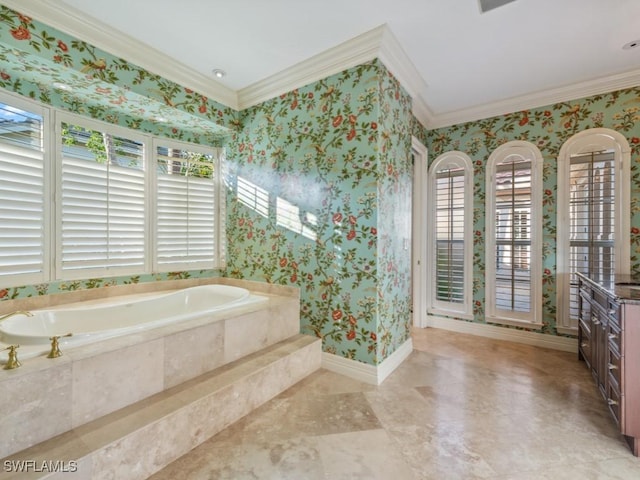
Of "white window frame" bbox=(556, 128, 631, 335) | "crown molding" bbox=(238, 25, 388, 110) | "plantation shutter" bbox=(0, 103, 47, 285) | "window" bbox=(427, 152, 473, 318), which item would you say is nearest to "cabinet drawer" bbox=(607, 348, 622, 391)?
"white window frame" bbox=(556, 128, 631, 335)

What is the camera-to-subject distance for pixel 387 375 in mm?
2340

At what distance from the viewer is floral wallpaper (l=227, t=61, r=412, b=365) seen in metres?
2.22

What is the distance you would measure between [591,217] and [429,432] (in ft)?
8.29

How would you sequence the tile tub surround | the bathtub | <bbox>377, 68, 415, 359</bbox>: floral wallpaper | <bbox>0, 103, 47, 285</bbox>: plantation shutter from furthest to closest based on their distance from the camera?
<bbox>377, 68, 415, 359</bbox>: floral wallpaper, <bbox>0, 103, 47, 285</bbox>: plantation shutter, the bathtub, the tile tub surround

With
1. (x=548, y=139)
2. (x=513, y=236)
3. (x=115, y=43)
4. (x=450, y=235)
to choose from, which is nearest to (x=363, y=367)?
(x=450, y=235)

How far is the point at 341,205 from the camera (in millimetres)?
2350

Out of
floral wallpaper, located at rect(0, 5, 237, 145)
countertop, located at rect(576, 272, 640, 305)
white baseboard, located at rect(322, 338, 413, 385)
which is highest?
floral wallpaper, located at rect(0, 5, 237, 145)

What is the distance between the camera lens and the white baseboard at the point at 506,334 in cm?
285

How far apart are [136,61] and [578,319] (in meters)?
4.40

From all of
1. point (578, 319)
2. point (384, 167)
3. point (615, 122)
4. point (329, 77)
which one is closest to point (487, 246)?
point (578, 319)

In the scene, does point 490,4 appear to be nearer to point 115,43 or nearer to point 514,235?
point 514,235

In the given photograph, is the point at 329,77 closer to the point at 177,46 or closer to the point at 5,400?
the point at 177,46

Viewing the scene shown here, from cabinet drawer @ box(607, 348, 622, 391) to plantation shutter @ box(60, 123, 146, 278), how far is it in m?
3.55

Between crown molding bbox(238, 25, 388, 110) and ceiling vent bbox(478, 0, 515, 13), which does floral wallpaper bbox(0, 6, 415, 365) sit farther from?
ceiling vent bbox(478, 0, 515, 13)
